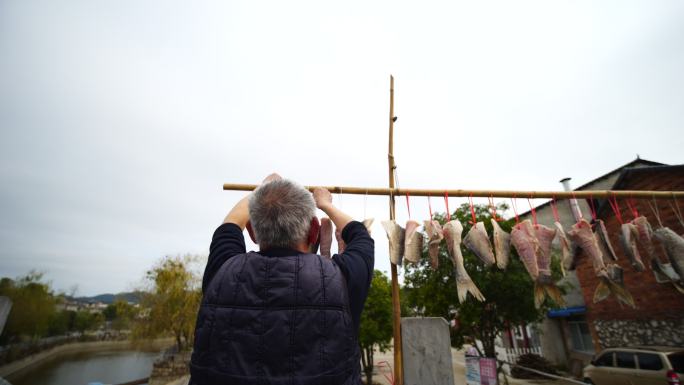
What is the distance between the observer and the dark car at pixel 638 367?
734 cm

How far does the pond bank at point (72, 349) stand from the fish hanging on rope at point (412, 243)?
29825 millimetres

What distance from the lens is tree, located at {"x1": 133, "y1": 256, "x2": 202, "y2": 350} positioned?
22.0 metres

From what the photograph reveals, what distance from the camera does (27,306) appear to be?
2973 centimetres

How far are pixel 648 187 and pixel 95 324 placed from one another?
7590 cm

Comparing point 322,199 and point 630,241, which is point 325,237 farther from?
point 630,241

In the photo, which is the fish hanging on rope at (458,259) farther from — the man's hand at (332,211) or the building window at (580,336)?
the building window at (580,336)

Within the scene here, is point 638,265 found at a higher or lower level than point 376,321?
higher

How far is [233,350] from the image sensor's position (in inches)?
41.9

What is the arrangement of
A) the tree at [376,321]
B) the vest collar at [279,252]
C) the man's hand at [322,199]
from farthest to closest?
the tree at [376,321]
the man's hand at [322,199]
the vest collar at [279,252]

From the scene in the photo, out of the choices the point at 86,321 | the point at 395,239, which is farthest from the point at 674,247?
the point at 86,321

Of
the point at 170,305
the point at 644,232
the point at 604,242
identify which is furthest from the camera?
the point at 170,305

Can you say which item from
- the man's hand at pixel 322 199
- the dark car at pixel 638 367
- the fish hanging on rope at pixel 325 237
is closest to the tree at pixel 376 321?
the dark car at pixel 638 367

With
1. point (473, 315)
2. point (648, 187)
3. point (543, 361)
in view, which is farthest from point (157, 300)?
point (648, 187)

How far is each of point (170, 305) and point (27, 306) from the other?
21313mm
